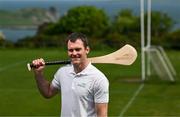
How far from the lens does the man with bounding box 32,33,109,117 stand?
4633 millimetres

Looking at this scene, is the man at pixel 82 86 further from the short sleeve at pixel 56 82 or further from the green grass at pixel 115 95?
the green grass at pixel 115 95

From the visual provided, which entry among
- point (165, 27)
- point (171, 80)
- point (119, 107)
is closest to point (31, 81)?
point (171, 80)

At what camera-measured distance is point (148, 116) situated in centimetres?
1224

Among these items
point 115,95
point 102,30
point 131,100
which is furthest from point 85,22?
point 131,100

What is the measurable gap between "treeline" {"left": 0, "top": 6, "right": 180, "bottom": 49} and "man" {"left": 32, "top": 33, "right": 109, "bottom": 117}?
2394 cm

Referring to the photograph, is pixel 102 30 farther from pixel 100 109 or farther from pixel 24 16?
pixel 100 109

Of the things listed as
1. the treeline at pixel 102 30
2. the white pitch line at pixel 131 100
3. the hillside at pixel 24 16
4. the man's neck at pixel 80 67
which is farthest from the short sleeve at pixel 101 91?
the hillside at pixel 24 16

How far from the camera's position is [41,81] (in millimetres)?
4910

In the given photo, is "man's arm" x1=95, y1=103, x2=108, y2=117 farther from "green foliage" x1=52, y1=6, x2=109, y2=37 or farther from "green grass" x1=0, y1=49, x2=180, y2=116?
"green foliage" x1=52, y1=6, x2=109, y2=37

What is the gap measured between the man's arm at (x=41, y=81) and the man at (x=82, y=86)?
47mm

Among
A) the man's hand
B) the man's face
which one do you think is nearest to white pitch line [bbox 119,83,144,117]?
the man's hand

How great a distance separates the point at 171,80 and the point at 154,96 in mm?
2624

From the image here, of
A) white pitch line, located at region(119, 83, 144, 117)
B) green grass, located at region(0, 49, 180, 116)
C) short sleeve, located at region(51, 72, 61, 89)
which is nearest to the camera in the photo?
short sleeve, located at region(51, 72, 61, 89)

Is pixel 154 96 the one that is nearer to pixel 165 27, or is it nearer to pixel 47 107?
pixel 47 107
